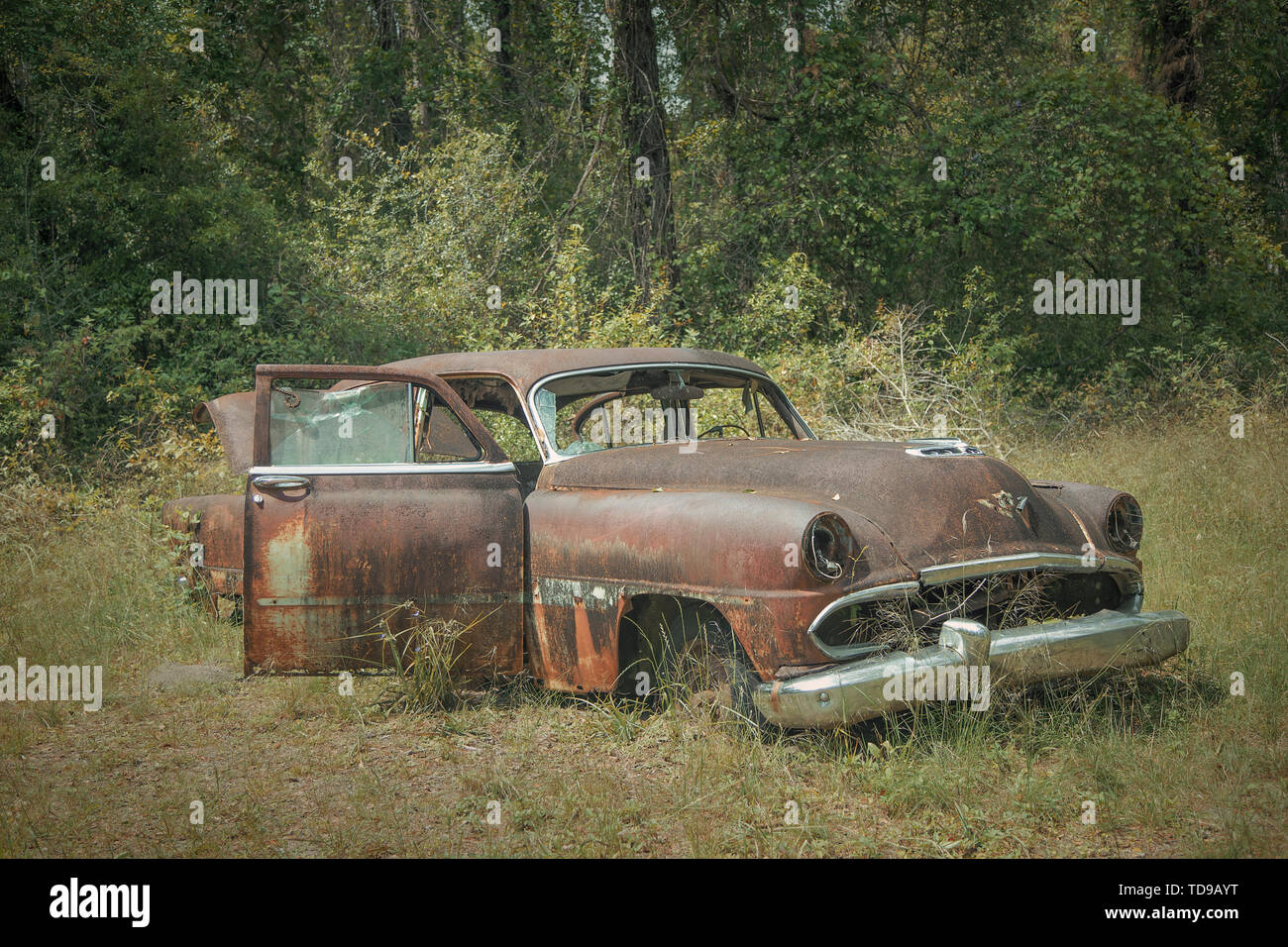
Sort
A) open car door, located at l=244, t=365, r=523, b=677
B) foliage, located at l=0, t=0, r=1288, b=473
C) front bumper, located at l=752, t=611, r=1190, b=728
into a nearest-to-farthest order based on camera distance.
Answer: front bumper, located at l=752, t=611, r=1190, b=728, open car door, located at l=244, t=365, r=523, b=677, foliage, located at l=0, t=0, r=1288, b=473

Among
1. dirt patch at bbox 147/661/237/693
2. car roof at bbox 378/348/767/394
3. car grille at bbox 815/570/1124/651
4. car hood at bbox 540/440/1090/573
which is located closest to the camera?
car grille at bbox 815/570/1124/651

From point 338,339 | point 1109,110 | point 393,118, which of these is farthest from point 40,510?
point 1109,110

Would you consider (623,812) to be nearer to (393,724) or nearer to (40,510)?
(393,724)

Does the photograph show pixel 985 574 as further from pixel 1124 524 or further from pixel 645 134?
pixel 645 134

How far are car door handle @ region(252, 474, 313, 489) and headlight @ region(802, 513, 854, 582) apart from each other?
Result: 213 cm

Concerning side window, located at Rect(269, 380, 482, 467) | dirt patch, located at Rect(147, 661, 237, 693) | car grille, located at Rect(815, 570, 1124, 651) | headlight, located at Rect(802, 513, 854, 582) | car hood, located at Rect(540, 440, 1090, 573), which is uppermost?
side window, located at Rect(269, 380, 482, 467)

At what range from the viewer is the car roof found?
17.1 ft

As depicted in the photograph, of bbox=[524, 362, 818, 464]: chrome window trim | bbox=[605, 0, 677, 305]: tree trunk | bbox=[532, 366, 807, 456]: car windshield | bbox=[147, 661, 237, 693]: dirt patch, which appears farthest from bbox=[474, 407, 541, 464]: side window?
bbox=[605, 0, 677, 305]: tree trunk

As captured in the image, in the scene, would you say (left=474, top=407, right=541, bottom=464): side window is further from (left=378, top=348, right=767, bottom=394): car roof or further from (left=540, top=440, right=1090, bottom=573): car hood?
(left=540, top=440, right=1090, bottom=573): car hood

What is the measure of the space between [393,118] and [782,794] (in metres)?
16.4

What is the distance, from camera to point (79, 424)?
10.3m

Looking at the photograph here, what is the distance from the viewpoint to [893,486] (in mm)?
4199

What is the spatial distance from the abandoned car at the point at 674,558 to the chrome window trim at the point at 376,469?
11 millimetres

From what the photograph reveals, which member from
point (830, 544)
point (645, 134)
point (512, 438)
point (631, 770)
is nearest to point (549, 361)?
point (830, 544)
